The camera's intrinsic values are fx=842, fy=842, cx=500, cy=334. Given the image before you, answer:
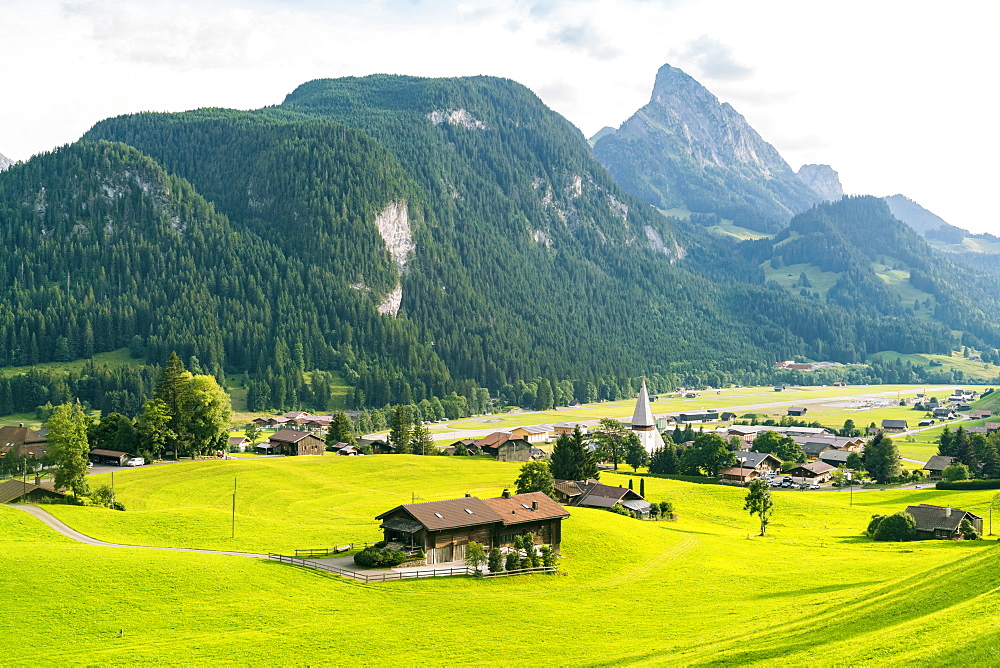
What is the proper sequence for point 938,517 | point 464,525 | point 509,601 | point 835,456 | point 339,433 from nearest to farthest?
point 509,601 < point 464,525 < point 938,517 < point 835,456 < point 339,433

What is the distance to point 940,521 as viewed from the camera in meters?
87.2

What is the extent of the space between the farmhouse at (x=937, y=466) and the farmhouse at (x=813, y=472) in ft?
47.4

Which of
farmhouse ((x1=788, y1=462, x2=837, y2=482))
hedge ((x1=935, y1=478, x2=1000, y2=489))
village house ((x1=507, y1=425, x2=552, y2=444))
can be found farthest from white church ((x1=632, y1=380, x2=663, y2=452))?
hedge ((x1=935, y1=478, x2=1000, y2=489))

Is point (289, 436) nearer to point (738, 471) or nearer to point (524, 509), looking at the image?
point (738, 471)

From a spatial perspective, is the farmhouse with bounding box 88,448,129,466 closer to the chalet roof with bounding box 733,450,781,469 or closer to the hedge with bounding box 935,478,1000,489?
the chalet roof with bounding box 733,450,781,469

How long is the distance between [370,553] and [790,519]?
189 ft

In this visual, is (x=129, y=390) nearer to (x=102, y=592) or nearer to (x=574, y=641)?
(x=102, y=592)

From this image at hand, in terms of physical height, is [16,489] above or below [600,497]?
above

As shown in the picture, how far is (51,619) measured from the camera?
45.2 m

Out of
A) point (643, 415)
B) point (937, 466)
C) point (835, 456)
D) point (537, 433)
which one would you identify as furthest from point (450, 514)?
point (537, 433)

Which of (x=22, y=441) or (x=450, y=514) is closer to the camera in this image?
(x=450, y=514)

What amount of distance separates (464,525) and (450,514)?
1974 millimetres

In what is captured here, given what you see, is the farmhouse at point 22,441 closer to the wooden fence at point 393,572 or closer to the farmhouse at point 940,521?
the wooden fence at point 393,572

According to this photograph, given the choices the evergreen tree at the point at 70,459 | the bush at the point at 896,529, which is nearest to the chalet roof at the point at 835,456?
the bush at the point at 896,529
